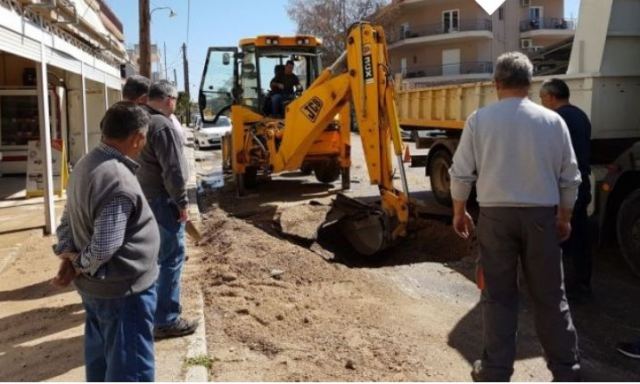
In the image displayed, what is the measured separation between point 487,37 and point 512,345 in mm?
45118

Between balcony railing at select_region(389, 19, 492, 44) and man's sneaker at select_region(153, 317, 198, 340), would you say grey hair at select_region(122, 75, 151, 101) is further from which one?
Answer: balcony railing at select_region(389, 19, 492, 44)

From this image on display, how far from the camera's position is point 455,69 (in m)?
46.3

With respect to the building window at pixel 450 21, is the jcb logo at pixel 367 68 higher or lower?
lower

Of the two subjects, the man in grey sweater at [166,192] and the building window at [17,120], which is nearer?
the man in grey sweater at [166,192]

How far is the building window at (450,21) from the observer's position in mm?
46312

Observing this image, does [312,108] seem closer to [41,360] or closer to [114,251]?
[41,360]

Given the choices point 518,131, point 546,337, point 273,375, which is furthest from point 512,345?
point 273,375

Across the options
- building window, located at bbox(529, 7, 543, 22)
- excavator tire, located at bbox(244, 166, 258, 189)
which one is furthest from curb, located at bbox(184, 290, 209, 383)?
building window, located at bbox(529, 7, 543, 22)

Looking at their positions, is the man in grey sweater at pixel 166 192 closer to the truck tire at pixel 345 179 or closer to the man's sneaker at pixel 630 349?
the man's sneaker at pixel 630 349

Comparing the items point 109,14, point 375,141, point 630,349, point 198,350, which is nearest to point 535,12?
point 109,14

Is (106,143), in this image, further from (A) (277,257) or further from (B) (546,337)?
(A) (277,257)

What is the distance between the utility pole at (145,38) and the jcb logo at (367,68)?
12.2 metres

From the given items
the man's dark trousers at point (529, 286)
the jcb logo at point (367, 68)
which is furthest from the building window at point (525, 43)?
the man's dark trousers at point (529, 286)

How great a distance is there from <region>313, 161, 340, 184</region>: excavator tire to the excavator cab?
0.17 metres
